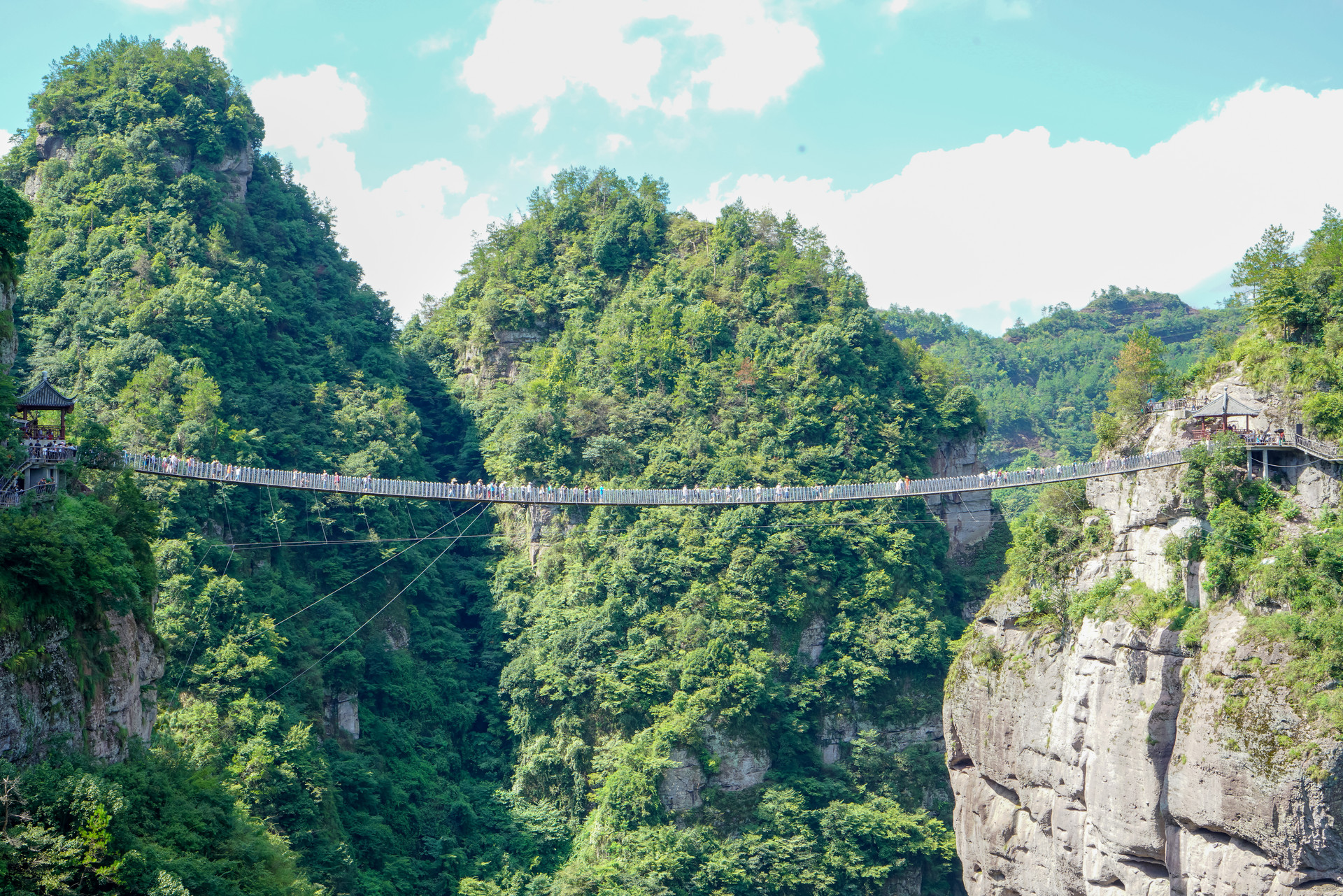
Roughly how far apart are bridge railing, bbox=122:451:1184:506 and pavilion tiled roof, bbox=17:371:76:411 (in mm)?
5337

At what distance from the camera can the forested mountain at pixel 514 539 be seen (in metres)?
39.8

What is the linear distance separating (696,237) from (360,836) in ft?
96.2

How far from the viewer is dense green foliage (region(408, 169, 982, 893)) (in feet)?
140

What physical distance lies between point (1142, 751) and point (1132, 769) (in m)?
0.55

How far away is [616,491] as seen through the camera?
38094 millimetres

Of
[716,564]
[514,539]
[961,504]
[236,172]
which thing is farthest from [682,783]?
[236,172]

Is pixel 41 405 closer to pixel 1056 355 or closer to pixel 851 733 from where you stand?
pixel 851 733

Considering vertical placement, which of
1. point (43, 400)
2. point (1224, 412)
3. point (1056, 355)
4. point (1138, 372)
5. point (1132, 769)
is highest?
point (1056, 355)

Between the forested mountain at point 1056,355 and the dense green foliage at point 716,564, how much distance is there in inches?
1427

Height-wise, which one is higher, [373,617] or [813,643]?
[373,617]

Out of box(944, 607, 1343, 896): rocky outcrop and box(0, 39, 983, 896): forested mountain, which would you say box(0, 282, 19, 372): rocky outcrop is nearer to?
box(0, 39, 983, 896): forested mountain

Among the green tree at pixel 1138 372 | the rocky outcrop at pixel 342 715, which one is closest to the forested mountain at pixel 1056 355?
the green tree at pixel 1138 372

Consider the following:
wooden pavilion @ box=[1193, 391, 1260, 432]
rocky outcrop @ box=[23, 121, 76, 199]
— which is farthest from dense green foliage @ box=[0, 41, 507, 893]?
wooden pavilion @ box=[1193, 391, 1260, 432]

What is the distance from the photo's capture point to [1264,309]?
3509 cm
